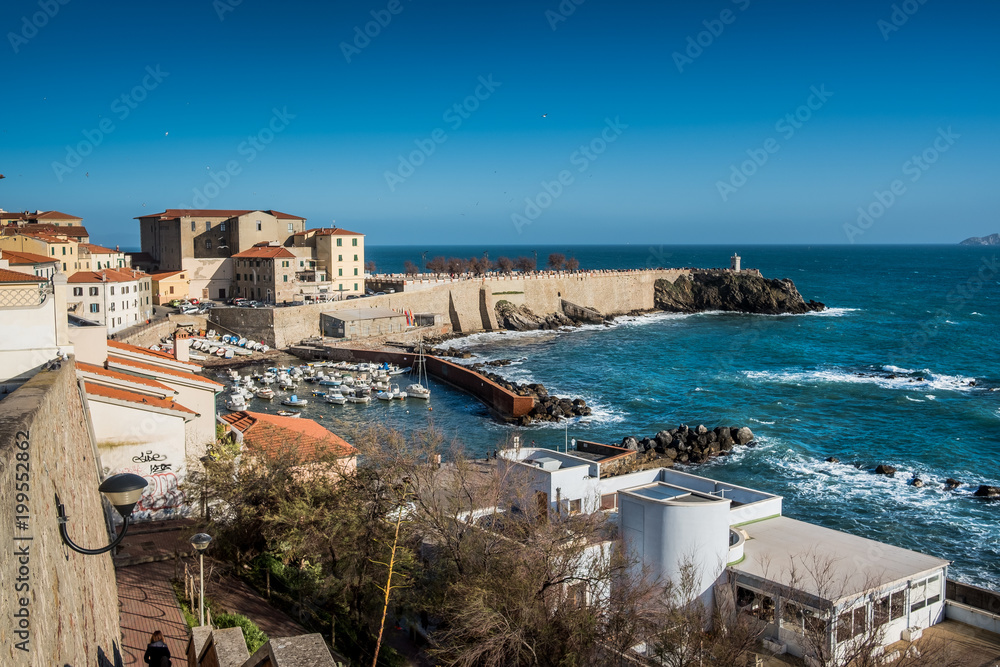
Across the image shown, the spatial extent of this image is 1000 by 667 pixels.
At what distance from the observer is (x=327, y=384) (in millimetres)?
44281

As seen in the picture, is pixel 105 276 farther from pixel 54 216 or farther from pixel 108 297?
pixel 54 216

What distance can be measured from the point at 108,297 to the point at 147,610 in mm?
44580

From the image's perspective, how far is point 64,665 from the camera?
5543mm

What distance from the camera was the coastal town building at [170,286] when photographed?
204ft

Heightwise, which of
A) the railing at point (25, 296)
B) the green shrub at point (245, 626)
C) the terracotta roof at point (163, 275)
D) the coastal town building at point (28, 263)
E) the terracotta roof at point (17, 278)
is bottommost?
the green shrub at point (245, 626)

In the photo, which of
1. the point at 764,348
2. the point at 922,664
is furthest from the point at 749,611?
the point at 764,348

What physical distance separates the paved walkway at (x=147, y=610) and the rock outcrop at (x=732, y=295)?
80.7 m

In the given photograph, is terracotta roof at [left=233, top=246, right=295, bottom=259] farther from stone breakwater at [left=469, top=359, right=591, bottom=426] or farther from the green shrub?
the green shrub

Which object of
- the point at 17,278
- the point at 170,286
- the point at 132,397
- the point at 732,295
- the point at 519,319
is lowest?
the point at 519,319

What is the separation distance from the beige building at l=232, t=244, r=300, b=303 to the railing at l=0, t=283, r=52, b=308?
164ft

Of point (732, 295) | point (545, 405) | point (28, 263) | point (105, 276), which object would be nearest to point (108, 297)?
point (105, 276)

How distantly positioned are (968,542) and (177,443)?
69.7 feet

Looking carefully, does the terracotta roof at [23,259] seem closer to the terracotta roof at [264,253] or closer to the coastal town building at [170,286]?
the coastal town building at [170,286]

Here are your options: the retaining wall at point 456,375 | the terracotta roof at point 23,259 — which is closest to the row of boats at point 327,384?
the retaining wall at point 456,375
